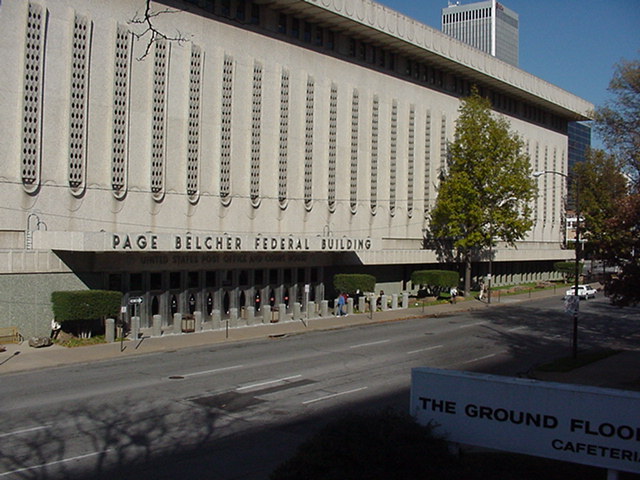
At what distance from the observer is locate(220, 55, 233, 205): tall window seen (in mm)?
40094

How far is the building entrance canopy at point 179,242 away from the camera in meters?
30.5

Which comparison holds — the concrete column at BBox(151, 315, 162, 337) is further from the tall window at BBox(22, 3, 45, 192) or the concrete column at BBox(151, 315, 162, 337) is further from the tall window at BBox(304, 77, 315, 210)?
the tall window at BBox(304, 77, 315, 210)

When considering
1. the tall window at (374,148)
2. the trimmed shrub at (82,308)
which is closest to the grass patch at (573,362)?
the trimmed shrub at (82,308)

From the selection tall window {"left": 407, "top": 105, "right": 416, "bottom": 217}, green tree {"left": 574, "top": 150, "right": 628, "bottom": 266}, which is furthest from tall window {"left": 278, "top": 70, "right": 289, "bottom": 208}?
green tree {"left": 574, "top": 150, "right": 628, "bottom": 266}

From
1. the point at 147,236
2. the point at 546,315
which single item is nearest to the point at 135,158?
the point at 147,236

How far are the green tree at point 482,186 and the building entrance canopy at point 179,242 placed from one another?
516 inches

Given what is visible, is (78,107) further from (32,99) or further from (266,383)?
(266,383)

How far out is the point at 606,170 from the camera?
69.1m

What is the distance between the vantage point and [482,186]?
54.5 metres

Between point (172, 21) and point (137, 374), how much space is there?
21.7 metres

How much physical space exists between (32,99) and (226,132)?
1141 centimetres

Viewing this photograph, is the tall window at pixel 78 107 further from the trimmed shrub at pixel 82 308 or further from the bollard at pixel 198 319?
the bollard at pixel 198 319

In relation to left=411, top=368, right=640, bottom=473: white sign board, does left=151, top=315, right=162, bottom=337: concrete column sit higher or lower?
lower

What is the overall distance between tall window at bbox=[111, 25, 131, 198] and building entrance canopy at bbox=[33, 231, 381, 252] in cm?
331
